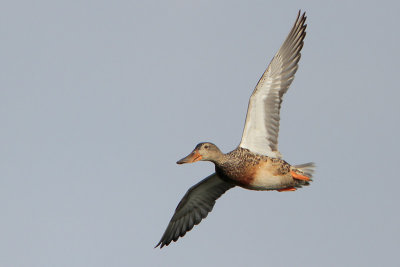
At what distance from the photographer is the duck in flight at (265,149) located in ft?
42.3

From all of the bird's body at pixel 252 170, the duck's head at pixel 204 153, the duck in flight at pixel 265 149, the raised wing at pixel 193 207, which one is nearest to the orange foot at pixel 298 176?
the duck in flight at pixel 265 149

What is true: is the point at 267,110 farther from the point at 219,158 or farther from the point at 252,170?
the point at 219,158

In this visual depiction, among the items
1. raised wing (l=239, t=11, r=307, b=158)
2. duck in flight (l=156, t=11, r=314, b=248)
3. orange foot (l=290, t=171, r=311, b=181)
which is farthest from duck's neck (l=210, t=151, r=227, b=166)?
orange foot (l=290, t=171, r=311, b=181)

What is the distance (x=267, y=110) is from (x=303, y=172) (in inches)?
52.7

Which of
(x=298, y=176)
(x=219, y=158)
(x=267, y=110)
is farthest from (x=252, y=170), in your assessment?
(x=267, y=110)

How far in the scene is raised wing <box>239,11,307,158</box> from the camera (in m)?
13.3

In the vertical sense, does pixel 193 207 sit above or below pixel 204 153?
below

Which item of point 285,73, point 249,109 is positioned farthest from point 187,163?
point 285,73

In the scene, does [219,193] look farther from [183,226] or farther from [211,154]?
[211,154]

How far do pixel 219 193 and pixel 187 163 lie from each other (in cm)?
216

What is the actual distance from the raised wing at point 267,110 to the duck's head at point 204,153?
637mm

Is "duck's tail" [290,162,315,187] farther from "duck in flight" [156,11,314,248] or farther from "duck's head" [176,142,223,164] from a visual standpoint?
"duck's head" [176,142,223,164]

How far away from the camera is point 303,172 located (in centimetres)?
1372

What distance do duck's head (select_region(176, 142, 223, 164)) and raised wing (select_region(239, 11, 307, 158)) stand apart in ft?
2.09
